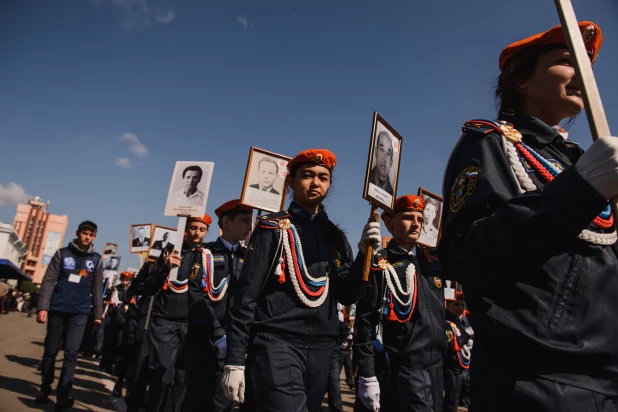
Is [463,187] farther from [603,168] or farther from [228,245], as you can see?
[228,245]

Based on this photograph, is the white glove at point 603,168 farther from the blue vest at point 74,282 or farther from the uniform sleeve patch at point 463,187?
the blue vest at point 74,282

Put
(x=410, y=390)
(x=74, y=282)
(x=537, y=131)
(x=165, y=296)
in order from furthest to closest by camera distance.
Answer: (x=74, y=282), (x=165, y=296), (x=410, y=390), (x=537, y=131)

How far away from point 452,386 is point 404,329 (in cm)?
488

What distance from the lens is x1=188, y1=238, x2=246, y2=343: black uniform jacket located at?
5340 millimetres

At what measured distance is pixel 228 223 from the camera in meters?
6.36

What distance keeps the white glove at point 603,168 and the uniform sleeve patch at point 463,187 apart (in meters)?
0.35

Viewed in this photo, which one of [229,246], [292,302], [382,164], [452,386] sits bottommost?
[452,386]

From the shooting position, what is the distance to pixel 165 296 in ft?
21.4

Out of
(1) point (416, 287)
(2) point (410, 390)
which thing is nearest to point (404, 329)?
(1) point (416, 287)

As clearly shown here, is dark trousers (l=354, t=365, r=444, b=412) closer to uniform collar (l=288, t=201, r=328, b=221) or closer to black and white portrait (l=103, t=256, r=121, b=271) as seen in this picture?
uniform collar (l=288, t=201, r=328, b=221)

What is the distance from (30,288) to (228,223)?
82.0 meters

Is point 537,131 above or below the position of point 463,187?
above

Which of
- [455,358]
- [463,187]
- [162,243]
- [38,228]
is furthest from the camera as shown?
[38,228]

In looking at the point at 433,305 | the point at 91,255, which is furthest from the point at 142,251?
the point at 433,305
